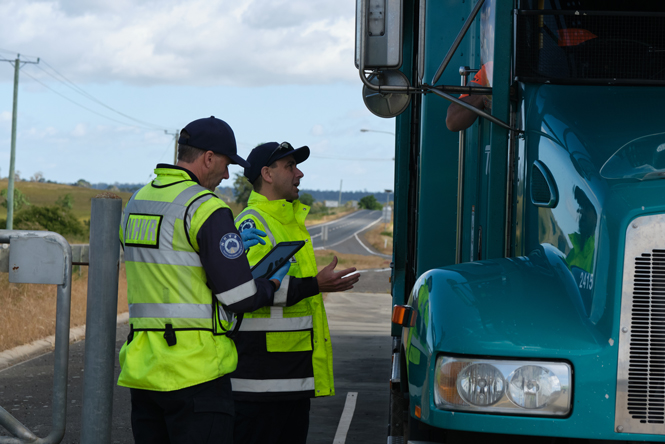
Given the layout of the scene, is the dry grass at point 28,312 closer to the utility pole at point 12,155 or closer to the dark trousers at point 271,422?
the dark trousers at point 271,422

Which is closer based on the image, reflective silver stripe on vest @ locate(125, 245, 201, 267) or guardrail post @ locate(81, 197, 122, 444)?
reflective silver stripe on vest @ locate(125, 245, 201, 267)

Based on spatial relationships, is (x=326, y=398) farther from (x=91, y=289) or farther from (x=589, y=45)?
(x=589, y=45)

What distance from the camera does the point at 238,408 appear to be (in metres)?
3.90

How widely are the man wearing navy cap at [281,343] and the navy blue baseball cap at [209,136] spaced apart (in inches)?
26.7

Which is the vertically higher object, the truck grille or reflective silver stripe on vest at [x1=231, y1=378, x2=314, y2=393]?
the truck grille

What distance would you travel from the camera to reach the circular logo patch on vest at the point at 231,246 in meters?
3.01

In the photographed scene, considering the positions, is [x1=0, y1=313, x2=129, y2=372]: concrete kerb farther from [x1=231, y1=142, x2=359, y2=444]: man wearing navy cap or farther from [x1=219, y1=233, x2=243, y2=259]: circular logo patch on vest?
[x1=219, y1=233, x2=243, y2=259]: circular logo patch on vest

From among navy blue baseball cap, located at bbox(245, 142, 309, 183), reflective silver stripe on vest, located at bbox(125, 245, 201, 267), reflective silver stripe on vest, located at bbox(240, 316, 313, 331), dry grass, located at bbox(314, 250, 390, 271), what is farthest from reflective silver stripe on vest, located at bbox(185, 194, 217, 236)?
dry grass, located at bbox(314, 250, 390, 271)

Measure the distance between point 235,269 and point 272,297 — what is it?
0.45 m

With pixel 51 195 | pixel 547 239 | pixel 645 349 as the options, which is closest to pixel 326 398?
pixel 547 239

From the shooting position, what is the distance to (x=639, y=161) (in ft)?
9.10

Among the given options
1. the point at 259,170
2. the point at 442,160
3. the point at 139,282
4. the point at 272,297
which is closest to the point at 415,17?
the point at 442,160

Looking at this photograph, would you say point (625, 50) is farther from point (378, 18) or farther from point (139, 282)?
point (139, 282)

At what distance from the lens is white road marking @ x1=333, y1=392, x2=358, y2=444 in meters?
6.36
